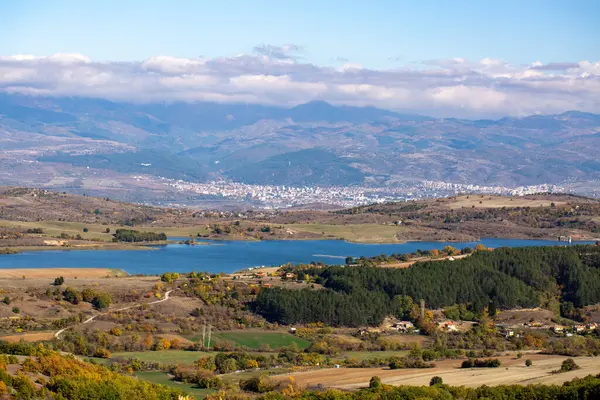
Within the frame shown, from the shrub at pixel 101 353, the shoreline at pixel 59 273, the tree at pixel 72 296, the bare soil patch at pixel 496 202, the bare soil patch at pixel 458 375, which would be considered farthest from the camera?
the bare soil patch at pixel 496 202

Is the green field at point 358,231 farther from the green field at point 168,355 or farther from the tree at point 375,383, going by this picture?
the tree at point 375,383

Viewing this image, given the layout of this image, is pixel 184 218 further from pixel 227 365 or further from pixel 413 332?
pixel 227 365

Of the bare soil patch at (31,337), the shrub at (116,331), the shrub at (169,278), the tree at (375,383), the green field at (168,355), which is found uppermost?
the tree at (375,383)

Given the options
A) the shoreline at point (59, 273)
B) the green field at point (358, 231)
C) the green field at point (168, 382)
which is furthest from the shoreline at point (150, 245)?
the green field at point (168, 382)

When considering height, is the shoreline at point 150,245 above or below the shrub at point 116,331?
below

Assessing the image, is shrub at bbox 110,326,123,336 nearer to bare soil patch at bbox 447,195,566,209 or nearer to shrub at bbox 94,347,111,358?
shrub at bbox 94,347,111,358

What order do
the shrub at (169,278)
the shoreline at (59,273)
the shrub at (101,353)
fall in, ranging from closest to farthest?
the shrub at (101,353) → the shoreline at (59,273) → the shrub at (169,278)

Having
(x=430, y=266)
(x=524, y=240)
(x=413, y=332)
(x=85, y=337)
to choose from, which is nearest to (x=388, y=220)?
(x=524, y=240)

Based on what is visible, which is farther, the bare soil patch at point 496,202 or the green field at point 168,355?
the bare soil patch at point 496,202
